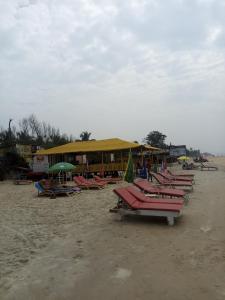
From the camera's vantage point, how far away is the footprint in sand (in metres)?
4.87

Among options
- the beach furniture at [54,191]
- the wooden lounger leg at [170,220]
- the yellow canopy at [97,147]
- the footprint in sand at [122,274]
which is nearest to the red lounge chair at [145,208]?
the wooden lounger leg at [170,220]

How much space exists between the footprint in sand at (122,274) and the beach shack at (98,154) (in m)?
18.7

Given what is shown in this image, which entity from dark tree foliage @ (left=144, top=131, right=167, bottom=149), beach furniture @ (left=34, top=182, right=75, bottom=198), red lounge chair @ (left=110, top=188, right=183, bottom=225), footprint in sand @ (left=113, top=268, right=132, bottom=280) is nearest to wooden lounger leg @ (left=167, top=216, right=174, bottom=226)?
red lounge chair @ (left=110, top=188, right=183, bottom=225)

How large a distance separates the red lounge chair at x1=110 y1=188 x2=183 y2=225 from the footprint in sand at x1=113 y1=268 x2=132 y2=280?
3.20 m

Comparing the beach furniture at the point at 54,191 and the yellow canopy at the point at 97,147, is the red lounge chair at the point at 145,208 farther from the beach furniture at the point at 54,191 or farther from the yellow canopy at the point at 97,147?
the yellow canopy at the point at 97,147

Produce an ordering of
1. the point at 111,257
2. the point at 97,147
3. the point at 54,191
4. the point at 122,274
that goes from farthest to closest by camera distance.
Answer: the point at 97,147
the point at 54,191
the point at 111,257
the point at 122,274

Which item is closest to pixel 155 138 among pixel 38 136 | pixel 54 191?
pixel 38 136

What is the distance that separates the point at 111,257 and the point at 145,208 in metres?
2.82

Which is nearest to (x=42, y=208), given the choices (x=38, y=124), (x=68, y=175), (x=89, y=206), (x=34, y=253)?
(x=89, y=206)

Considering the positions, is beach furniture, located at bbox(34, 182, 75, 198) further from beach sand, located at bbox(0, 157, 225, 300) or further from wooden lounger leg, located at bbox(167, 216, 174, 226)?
wooden lounger leg, located at bbox(167, 216, 174, 226)

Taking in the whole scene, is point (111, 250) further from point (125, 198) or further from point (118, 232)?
point (125, 198)

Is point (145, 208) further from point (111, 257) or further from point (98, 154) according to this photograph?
point (98, 154)

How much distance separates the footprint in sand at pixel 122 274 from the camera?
16.0ft

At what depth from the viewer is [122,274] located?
498cm
